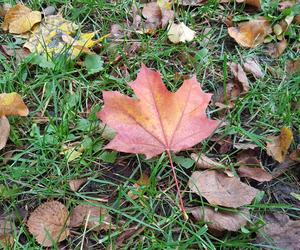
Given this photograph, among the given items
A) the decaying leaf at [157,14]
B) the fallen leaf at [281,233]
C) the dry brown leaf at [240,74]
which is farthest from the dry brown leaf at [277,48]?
the fallen leaf at [281,233]

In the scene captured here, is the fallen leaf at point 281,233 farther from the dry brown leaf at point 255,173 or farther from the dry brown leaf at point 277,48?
the dry brown leaf at point 277,48

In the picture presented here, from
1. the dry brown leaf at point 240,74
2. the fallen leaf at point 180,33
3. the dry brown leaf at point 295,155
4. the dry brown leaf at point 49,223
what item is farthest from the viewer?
the fallen leaf at point 180,33

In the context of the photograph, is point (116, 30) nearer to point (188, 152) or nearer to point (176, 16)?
point (176, 16)

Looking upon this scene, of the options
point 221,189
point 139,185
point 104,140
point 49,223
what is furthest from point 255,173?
point 49,223

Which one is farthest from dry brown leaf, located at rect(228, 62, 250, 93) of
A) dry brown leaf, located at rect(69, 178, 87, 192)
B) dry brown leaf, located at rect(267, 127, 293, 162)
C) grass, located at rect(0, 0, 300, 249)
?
dry brown leaf, located at rect(69, 178, 87, 192)

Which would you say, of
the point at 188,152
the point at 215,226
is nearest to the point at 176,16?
the point at 188,152

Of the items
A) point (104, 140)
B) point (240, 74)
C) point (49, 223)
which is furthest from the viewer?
point (240, 74)

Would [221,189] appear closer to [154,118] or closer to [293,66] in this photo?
[154,118]
